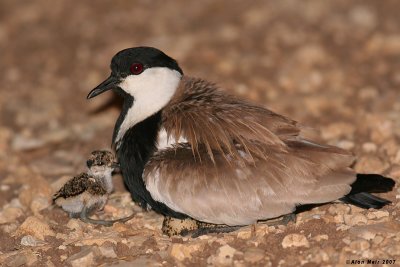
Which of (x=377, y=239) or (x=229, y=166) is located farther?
(x=229, y=166)

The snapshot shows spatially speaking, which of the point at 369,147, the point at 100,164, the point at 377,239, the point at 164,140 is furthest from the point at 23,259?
the point at 369,147

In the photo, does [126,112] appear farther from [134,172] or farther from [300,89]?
[300,89]

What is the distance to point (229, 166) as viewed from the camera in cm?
549

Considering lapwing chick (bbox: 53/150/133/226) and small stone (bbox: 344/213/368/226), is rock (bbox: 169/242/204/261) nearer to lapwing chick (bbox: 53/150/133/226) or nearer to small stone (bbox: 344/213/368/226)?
lapwing chick (bbox: 53/150/133/226)

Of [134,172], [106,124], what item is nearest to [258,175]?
[134,172]

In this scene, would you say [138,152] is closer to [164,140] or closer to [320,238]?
[164,140]

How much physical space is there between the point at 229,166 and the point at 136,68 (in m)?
1.34

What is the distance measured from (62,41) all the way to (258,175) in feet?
16.0

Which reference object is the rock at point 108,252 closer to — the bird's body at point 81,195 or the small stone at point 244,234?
the bird's body at point 81,195

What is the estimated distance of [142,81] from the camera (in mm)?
6293

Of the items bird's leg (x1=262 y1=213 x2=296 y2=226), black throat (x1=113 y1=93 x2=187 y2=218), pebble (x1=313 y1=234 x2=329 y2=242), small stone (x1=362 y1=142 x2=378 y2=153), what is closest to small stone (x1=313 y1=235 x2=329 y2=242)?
pebble (x1=313 y1=234 x2=329 y2=242)

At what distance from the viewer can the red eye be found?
247 inches

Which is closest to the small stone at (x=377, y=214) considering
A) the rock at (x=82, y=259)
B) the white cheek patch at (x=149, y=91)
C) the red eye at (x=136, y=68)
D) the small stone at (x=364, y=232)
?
the small stone at (x=364, y=232)

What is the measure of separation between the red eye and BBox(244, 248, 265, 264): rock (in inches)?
73.7
